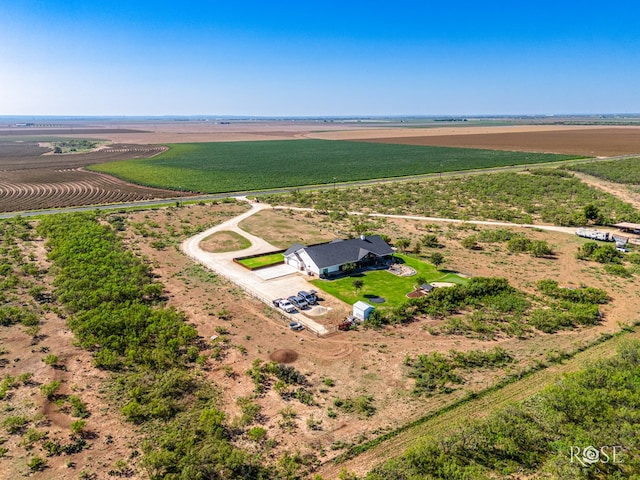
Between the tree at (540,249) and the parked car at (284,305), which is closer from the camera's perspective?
the parked car at (284,305)

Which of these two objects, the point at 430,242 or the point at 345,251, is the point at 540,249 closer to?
the point at 430,242

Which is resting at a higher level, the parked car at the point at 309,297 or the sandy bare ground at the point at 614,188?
the sandy bare ground at the point at 614,188

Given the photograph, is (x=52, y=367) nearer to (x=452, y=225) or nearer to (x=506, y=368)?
(x=506, y=368)

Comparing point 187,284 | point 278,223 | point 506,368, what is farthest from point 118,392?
point 278,223

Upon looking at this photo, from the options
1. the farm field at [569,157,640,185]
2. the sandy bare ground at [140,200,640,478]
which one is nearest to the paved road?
the farm field at [569,157,640,185]

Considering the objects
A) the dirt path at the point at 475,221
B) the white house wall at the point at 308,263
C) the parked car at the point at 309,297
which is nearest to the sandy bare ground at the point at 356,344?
the parked car at the point at 309,297

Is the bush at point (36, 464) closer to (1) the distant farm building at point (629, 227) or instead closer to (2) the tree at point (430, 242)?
(2) the tree at point (430, 242)

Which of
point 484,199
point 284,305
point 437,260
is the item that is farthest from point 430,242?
point 484,199
